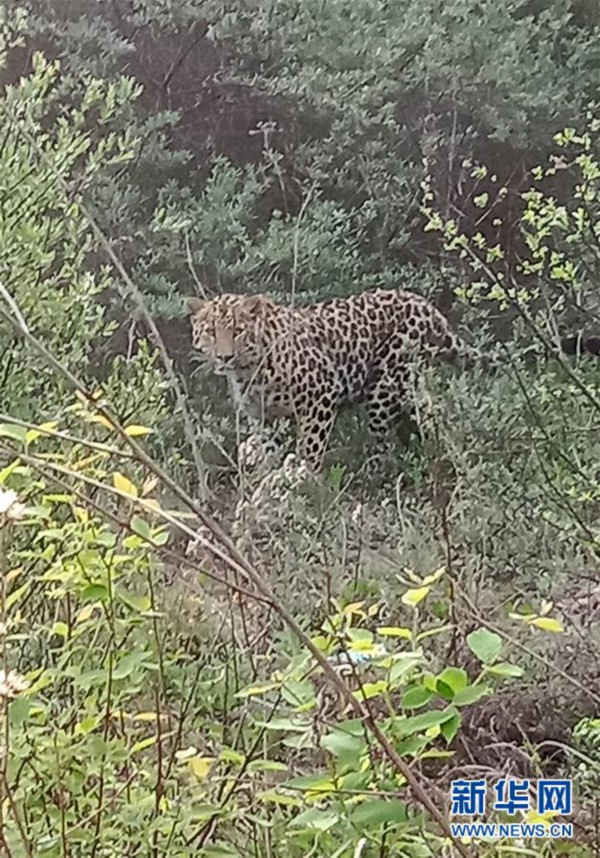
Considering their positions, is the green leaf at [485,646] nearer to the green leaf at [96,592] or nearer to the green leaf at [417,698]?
the green leaf at [417,698]

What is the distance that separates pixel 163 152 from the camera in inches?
77.0

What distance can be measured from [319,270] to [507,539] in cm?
61

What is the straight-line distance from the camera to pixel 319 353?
2.12 m

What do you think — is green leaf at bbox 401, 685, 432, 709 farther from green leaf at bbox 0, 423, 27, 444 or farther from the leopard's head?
the leopard's head

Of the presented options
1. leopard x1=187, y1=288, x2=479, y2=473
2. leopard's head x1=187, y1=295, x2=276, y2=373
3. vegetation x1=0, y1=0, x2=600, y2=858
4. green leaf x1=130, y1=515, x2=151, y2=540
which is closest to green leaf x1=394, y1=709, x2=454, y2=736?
green leaf x1=130, y1=515, x2=151, y2=540

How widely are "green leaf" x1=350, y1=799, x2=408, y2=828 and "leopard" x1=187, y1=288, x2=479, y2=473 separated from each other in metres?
1.31

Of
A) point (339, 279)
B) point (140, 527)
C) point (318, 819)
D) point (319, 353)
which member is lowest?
point (319, 353)

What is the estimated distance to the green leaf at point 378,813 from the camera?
54 centimetres

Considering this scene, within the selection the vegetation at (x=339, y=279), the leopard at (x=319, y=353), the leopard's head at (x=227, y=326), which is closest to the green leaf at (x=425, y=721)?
the vegetation at (x=339, y=279)

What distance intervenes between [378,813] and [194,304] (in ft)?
4.77

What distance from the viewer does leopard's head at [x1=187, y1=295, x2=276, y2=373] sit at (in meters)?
1.94

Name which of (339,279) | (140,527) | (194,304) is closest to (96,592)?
(140,527)

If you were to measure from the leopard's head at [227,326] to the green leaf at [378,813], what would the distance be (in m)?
1.42

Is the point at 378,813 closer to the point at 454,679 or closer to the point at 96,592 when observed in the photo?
the point at 454,679
